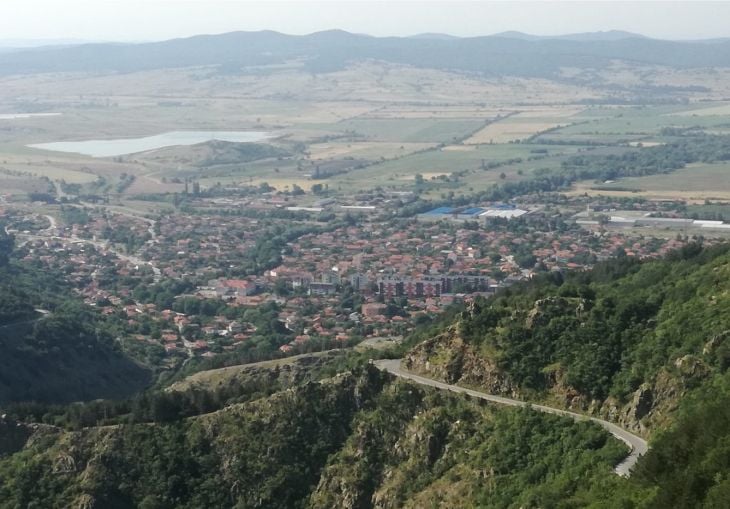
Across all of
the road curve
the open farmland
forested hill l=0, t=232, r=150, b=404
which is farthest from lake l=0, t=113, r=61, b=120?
the road curve

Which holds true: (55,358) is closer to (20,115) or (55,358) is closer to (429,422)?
(429,422)

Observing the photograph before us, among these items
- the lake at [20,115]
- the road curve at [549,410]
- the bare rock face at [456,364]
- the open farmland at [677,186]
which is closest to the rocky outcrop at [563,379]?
the bare rock face at [456,364]

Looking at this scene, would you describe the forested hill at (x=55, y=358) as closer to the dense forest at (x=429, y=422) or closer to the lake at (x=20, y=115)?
the dense forest at (x=429, y=422)

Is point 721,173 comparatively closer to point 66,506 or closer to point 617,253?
point 617,253

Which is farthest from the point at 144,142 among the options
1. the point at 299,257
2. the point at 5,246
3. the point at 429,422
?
the point at 429,422

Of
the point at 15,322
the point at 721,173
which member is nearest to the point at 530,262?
the point at 15,322
